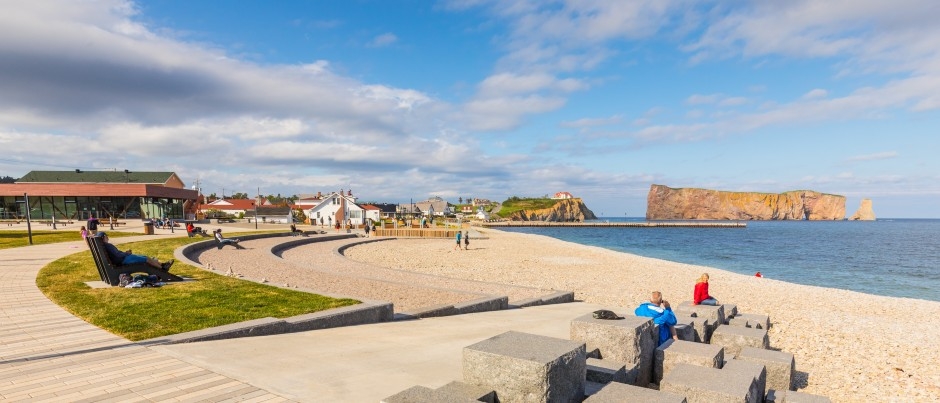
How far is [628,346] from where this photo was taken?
562 cm

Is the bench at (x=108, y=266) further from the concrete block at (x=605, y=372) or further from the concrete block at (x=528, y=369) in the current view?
the concrete block at (x=605, y=372)

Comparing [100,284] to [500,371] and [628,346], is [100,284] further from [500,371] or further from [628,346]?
[628,346]

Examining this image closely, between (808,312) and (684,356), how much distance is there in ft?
40.6

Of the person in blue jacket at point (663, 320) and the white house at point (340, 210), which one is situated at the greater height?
the white house at point (340, 210)

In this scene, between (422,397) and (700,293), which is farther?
(700,293)

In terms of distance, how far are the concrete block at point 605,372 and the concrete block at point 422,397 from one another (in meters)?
2.02

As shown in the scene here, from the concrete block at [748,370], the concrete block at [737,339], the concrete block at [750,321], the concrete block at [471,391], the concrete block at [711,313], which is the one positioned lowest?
the concrete block at [750,321]

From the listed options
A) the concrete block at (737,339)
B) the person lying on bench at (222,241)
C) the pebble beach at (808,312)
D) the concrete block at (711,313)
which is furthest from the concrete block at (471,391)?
the person lying on bench at (222,241)

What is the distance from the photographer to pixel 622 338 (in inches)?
223

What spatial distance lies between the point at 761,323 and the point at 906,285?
28.0 m

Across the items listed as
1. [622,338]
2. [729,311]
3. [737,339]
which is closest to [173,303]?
[622,338]

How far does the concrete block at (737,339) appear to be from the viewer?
7.59 meters

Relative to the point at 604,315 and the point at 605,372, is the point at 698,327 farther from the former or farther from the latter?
the point at 605,372

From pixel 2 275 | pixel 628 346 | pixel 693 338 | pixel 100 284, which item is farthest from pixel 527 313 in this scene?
pixel 2 275
